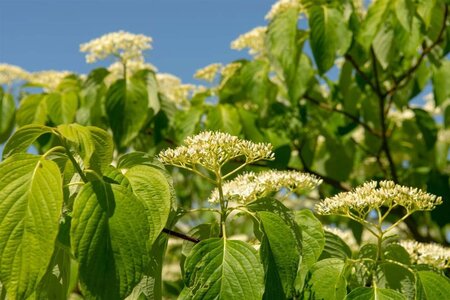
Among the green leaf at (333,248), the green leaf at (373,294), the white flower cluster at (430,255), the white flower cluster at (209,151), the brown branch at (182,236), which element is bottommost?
→ the green leaf at (373,294)

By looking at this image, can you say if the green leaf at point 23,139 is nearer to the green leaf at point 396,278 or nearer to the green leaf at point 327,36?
the green leaf at point 396,278

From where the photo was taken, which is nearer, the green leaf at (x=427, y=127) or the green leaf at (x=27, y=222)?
the green leaf at (x=27, y=222)

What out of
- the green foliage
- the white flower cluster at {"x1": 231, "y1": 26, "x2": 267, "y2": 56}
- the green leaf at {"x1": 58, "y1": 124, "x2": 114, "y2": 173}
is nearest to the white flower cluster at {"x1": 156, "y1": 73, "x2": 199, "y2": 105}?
the green foliage

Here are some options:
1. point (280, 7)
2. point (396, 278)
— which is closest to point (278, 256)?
point (396, 278)

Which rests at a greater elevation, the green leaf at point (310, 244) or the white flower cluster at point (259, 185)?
the white flower cluster at point (259, 185)

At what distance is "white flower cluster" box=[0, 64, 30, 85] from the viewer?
4203mm

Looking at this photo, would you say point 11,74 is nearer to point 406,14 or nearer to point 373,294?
point 406,14

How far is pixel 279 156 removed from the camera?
3.42 m

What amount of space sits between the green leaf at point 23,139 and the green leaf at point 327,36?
183cm

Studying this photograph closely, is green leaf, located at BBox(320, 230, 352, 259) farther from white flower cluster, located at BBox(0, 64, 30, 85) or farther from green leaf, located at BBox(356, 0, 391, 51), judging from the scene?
white flower cluster, located at BBox(0, 64, 30, 85)

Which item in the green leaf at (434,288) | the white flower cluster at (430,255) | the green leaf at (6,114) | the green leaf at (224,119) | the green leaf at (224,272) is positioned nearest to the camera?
the green leaf at (224,272)

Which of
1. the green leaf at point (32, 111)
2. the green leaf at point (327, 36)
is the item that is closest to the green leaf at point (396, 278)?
the green leaf at point (327, 36)

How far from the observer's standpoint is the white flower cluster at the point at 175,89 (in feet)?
14.0

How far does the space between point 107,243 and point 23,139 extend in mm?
325
